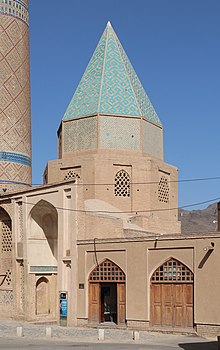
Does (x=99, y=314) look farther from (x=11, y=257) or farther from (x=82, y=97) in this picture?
(x=82, y=97)

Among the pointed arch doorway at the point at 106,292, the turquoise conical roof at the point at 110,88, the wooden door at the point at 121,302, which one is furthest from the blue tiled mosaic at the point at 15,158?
the wooden door at the point at 121,302

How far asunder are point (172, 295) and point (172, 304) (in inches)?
9.7

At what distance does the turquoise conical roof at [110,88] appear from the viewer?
24.6 m

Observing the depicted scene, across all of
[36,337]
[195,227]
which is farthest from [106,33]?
[195,227]

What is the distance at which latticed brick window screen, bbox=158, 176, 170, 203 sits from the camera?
24594 millimetres

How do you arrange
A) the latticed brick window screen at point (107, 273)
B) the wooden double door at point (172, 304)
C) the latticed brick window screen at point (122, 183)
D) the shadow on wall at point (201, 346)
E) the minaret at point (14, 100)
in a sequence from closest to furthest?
the shadow on wall at point (201, 346)
the wooden double door at point (172, 304)
the latticed brick window screen at point (107, 273)
the latticed brick window screen at point (122, 183)
the minaret at point (14, 100)

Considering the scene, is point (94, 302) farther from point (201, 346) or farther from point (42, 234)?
point (201, 346)

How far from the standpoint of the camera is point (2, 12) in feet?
85.5

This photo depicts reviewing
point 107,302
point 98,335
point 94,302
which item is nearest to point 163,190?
point 107,302

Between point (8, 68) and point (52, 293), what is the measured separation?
33.0ft

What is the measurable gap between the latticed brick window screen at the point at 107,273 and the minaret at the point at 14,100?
7520 millimetres

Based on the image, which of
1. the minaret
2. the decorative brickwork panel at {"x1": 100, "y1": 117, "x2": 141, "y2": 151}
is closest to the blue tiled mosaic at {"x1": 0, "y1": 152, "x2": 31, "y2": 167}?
the minaret

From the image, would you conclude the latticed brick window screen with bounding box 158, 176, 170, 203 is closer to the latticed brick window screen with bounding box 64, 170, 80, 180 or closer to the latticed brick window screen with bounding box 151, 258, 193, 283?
the latticed brick window screen with bounding box 64, 170, 80, 180

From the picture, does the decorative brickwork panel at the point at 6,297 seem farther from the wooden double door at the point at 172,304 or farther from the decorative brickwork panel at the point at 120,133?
the decorative brickwork panel at the point at 120,133
